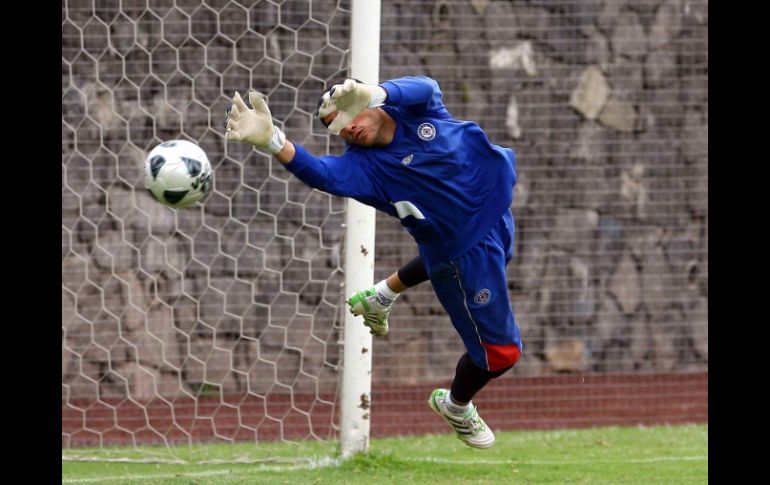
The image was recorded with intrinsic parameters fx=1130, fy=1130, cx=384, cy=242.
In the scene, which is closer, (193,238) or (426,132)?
(426,132)

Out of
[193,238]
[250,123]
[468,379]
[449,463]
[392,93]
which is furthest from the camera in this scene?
[193,238]

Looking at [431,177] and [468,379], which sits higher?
[431,177]

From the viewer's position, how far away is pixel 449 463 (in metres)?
5.96

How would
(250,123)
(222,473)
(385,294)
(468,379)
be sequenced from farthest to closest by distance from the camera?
(222,473), (385,294), (468,379), (250,123)

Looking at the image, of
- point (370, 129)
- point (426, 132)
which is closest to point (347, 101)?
point (370, 129)

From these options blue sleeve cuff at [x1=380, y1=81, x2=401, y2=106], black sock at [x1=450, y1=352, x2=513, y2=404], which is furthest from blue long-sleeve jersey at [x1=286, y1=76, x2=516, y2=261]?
black sock at [x1=450, y1=352, x2=513, y2=404]

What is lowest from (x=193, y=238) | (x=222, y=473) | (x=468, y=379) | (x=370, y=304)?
(x=222, y=473)

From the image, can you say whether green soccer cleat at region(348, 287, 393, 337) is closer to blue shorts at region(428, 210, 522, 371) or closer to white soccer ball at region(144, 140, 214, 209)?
blue shorts at region(428, 210, 522, 371)

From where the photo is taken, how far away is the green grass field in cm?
556

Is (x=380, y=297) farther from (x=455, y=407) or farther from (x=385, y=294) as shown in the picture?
(x=455, y=407)

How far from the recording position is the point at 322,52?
779 centimetres

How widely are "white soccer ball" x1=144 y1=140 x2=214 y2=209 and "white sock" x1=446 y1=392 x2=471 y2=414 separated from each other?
1.57 m

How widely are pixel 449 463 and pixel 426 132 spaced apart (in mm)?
2144
